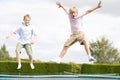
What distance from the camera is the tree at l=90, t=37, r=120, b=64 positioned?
28.6 meters

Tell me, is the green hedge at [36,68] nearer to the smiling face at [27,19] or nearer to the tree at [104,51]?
the smiling face at [27,19]

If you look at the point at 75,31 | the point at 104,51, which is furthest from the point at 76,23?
the point at 104,51

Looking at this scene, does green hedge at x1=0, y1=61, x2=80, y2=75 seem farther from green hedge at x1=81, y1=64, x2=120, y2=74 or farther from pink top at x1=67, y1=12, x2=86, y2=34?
pink top at x1=67, y1=12, x2=86, y2=34

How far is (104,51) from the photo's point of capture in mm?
29797

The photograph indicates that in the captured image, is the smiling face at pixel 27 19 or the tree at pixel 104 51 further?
the tree at pixel 104 51

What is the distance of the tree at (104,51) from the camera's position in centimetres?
2860

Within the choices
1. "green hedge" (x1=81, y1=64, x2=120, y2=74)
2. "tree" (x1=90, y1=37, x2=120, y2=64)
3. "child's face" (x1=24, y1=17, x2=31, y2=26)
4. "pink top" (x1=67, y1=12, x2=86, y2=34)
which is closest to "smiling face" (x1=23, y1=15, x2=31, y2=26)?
"child's face" (x1=24, y1=17, x2=31, y2=26)

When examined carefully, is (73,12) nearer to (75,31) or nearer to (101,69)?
(75,31)

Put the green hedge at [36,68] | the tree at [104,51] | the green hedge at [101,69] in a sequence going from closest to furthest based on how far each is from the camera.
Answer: the green hedge at [101,69]
the green hedge at [36,68]
the tree at [104,51]

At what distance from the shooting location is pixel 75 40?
8.36 metres

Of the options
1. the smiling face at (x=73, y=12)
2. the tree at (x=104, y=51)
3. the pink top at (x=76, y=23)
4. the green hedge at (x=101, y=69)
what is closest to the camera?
the smiling face at (x=73, y=12)

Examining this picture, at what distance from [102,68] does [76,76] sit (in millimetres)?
6344

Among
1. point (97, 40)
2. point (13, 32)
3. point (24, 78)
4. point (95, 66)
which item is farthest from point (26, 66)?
point (97, 40)

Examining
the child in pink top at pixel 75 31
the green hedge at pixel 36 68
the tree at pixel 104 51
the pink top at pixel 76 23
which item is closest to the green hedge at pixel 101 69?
the green hedge at pixel 36 68
